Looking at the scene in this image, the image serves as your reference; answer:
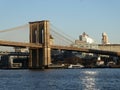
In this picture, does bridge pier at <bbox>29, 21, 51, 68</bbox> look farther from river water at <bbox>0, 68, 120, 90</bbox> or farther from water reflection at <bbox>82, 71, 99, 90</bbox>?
water reflection at <bbox>82, 71, 99, 90</bbox>

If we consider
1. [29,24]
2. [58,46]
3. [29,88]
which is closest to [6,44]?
[58,46]

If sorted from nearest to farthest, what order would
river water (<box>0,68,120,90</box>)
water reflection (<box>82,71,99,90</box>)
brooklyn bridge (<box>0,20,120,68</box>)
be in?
water reflection (<box>82,71,99,90</box>) < river water (<box>0,68,120,90</box>) < brooklyn bridge (<box>0,20,120,68</box>)

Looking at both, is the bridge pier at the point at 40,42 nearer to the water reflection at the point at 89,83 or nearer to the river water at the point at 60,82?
the river water at the point at 60,82

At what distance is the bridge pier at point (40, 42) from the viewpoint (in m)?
89.7

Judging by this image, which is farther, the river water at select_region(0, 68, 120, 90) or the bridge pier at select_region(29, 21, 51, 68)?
the bridge pier at select_region(29, 21, 51, 68)

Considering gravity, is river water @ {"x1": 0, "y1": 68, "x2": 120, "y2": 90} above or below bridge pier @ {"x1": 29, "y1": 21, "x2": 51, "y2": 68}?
below

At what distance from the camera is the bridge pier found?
89688mm

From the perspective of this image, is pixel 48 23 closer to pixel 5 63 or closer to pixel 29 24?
pixel 29 24

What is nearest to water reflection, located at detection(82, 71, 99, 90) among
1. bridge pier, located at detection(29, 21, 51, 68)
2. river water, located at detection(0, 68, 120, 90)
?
river water, located at detection(0, 68, 120, 90)

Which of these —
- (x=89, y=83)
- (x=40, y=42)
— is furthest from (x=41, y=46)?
(x=89, y=83)

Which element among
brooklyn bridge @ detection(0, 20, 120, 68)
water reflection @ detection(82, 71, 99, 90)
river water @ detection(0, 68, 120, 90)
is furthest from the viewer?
brooklyn bridge @ detection(0, 20, 120, 68)

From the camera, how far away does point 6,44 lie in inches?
3049

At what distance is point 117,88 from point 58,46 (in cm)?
5515

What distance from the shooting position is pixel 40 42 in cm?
9319
